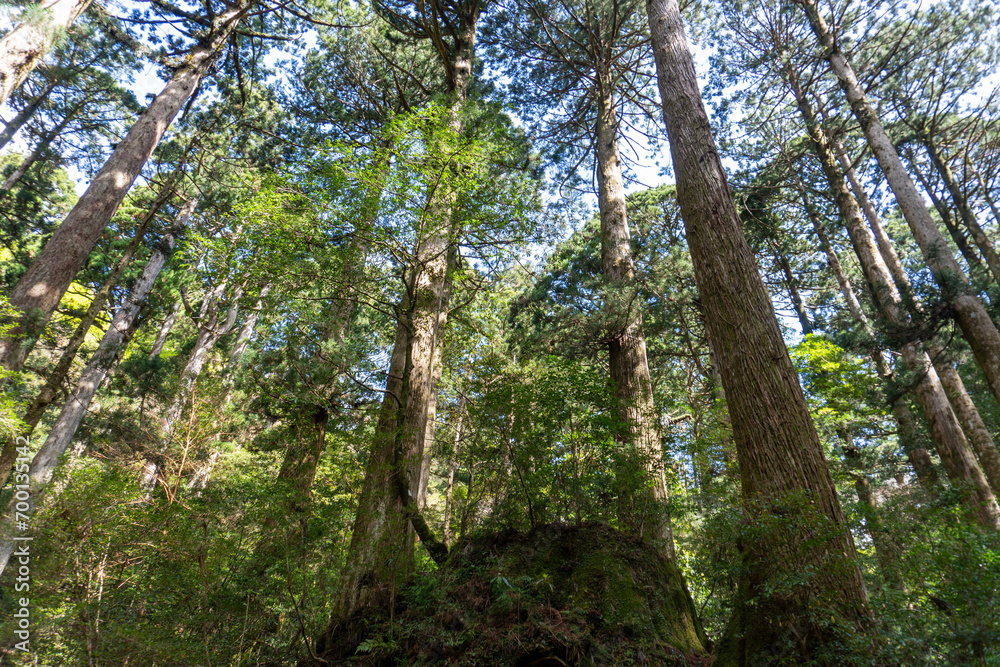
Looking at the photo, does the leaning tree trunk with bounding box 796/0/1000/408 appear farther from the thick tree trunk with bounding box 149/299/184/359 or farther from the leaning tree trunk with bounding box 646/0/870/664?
the thick tree trunk with bounding box 149/299/184/359

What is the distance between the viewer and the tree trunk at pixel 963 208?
996 centimetres

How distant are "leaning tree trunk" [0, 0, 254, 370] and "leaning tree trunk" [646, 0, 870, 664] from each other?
718 centimetres

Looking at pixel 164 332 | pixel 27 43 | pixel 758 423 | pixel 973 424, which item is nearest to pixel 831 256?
pixel 973 424

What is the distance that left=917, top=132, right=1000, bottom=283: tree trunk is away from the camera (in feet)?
32.7

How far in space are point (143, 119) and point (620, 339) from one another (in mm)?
8590

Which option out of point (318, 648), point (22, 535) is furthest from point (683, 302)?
point (22, 535)

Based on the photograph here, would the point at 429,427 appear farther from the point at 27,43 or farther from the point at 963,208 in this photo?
the point at 963,208

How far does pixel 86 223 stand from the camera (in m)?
6.02

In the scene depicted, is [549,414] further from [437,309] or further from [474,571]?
[437,309]

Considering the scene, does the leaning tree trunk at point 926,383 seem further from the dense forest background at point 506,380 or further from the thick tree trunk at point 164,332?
the thick tree trunk at point 164,332

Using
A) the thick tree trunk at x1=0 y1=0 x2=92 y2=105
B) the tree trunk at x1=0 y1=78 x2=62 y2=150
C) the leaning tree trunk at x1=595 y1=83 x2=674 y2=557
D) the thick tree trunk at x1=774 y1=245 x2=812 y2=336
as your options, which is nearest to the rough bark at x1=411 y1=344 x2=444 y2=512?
the leaning tree trunk at x1=595 y1=83 x2=674 y2=557

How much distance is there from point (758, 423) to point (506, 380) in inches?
90.7

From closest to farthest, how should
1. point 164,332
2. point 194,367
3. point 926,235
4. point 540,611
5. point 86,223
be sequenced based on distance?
point 540,611 < point 86,223 < point 926,235 < point 194,367 < point 164,332

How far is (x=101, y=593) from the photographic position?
A: 3.72m
